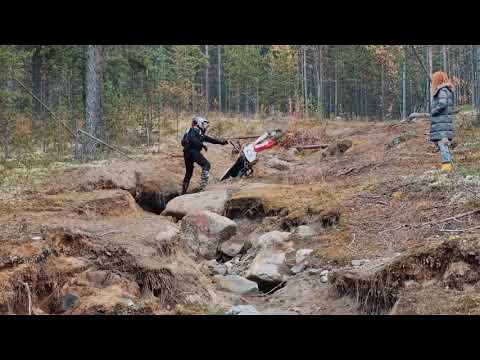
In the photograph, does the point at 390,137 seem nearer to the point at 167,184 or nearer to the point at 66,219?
the point at 167,184

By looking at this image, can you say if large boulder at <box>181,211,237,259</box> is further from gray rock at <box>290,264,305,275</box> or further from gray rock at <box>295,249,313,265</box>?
gray rock at <box>290,264,305,275</box>

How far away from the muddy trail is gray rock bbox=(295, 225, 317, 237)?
34 millimetres

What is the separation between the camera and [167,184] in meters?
12.4

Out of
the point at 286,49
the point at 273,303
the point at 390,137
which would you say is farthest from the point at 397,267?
the point at 286,49

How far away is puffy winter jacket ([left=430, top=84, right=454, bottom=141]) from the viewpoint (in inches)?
368

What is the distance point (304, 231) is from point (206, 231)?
1.81 metres

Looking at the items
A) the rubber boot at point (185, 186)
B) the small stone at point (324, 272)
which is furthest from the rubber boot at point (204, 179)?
the small stone at point (324, 272)

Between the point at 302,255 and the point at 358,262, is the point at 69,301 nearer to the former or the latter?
the point at 302,255

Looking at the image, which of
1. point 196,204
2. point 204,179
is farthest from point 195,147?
point 196,204

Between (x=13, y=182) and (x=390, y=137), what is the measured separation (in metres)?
10.5

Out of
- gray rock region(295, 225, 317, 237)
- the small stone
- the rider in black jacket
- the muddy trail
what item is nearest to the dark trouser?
the rider in black jacket

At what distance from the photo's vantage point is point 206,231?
356 inches

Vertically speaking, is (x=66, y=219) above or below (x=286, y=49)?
below

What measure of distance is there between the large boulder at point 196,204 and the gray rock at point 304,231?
237cm
